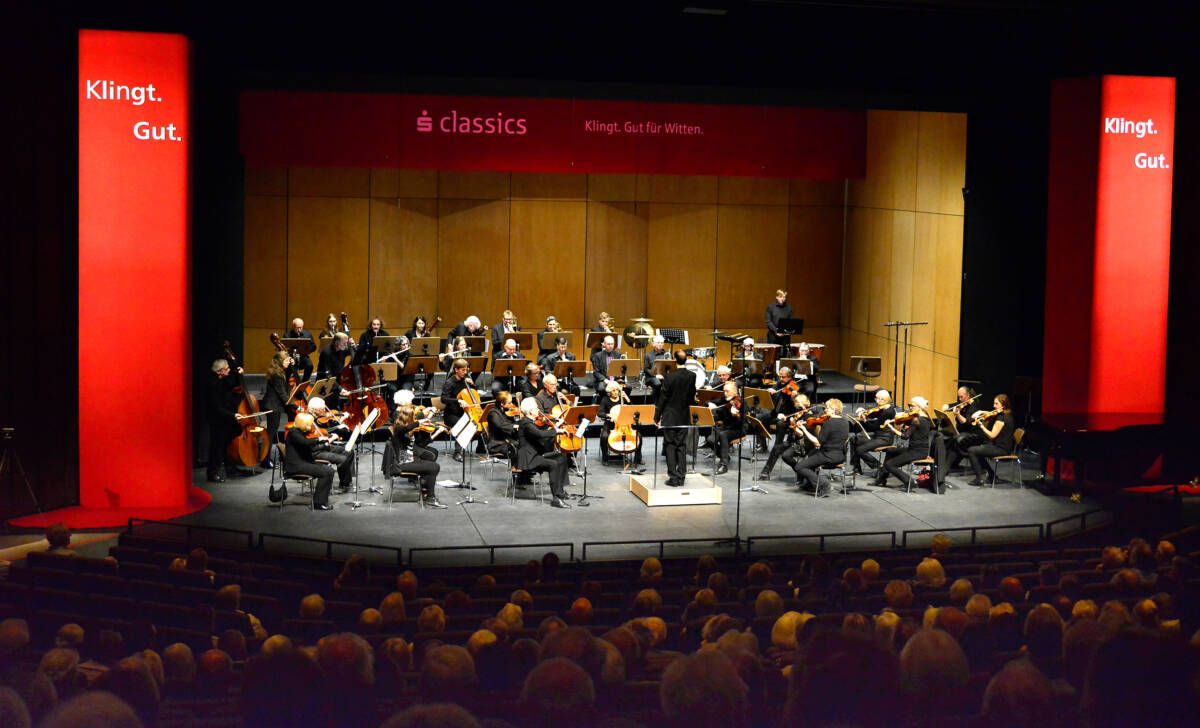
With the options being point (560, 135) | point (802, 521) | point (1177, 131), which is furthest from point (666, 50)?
point (1177, 131)

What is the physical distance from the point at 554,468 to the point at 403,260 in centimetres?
739

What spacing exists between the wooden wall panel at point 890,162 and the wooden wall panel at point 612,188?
3.51m

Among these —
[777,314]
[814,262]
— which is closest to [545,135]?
[777,314]

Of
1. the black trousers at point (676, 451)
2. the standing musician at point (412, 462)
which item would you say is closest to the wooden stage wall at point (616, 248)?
the black trousers at point (676, 451)

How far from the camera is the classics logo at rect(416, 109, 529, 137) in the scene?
15305 millimetres

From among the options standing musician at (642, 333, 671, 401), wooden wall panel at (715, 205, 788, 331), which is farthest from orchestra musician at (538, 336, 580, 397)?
wooden wall panel at (715, 205, 788, 331)

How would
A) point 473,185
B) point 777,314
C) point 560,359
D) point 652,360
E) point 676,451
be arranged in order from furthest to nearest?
point 473,185 < point 777,314 < point 652,360 < point 560,359 < point 676,451

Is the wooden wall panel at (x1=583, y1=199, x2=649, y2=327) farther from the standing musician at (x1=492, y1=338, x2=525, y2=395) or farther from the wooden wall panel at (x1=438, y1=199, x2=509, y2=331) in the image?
the standing musician at (x1=492, y1=338, x2=525, y2=395)

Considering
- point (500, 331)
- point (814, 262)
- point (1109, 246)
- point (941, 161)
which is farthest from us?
point (814, 262)

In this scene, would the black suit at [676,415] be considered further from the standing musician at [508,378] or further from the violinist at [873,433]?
the standing musician at [508,378]

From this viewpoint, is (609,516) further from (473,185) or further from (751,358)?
(473,185)

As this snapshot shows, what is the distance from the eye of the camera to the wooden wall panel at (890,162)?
17.9m

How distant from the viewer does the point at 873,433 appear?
13.7 metres

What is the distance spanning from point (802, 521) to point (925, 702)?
9601 millimetres
